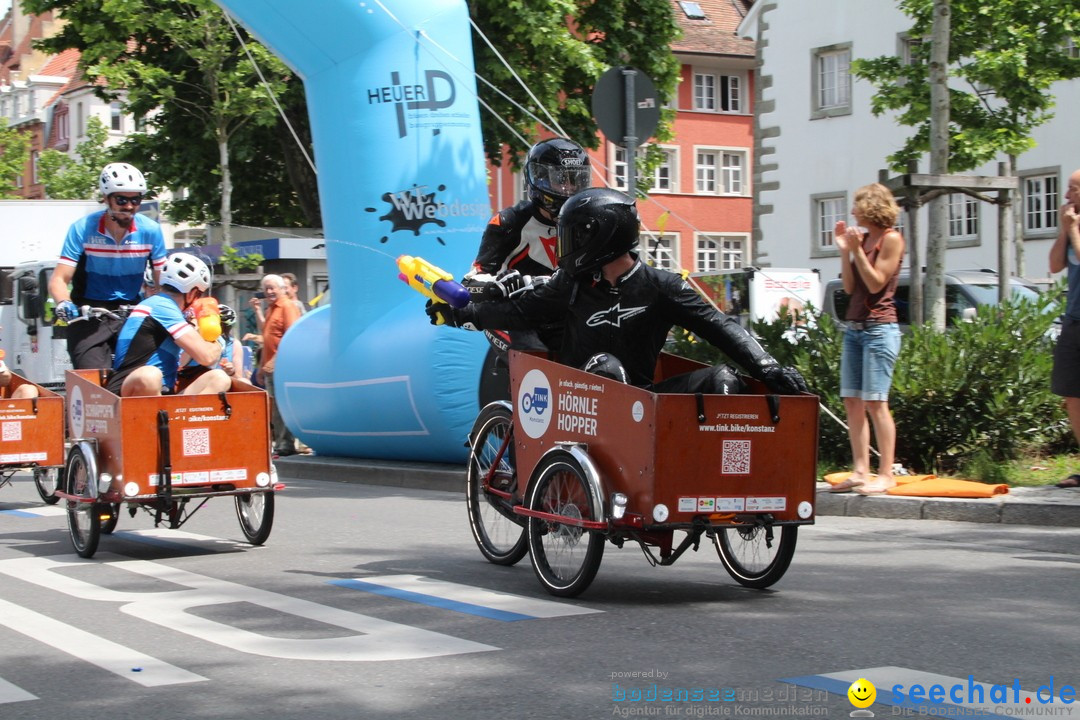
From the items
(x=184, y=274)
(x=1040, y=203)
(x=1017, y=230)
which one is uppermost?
(x=1040, y=203)

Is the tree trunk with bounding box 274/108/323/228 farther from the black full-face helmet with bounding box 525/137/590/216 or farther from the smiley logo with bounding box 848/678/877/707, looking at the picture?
the smiley logo with bounding box 848/678/877/707

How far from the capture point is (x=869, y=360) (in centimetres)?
1019

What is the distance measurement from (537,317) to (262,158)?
27.1m

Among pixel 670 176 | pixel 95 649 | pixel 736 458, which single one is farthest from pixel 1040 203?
pixel 95 649

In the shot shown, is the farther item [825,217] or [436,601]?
[825,217]

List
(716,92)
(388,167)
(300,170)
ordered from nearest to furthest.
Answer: (388,167) → (300,170) → (716,92)

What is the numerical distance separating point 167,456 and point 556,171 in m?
2.74

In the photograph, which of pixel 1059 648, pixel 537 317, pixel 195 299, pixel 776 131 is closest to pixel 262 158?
pixel 776 131

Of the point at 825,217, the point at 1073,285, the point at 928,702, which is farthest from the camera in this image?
the point at 825,217

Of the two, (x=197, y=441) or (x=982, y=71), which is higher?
(x=982, y=71)

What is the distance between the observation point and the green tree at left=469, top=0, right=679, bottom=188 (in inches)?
1069

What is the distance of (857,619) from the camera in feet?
20.5

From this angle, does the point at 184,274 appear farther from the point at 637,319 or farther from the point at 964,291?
the point at 964,291

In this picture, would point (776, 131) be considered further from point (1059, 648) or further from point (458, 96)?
point (1059, 648)
